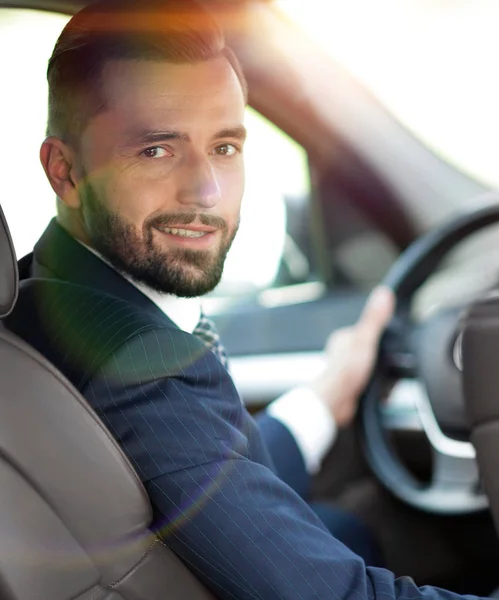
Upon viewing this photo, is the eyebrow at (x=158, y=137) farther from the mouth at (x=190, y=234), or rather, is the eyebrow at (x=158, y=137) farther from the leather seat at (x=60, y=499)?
the leather seat at (x=60, y=499)

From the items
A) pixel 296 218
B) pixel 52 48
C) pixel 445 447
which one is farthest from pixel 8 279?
pixel 296 218

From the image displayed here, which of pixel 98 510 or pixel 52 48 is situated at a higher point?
pixel 52 48

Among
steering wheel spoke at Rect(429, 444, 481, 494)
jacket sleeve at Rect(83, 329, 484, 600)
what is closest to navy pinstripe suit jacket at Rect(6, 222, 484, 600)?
jacket sleeve at Rect(83, 329, 484, 600)

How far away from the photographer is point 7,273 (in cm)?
111

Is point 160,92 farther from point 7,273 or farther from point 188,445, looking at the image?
point 188,445

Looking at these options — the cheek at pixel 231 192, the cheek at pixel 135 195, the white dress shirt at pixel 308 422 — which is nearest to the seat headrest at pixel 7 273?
the cheek at pixel 135 195

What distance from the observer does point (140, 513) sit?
1.09 m

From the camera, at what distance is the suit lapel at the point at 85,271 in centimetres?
116

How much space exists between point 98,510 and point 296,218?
1290mm

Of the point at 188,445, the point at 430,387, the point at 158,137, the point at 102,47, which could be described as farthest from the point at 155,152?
the point at 430,387

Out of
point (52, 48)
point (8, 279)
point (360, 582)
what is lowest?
point (360, 582)

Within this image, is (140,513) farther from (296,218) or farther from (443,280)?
(296,218)

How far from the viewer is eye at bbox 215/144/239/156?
1.14m

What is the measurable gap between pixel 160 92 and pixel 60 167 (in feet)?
0.49
